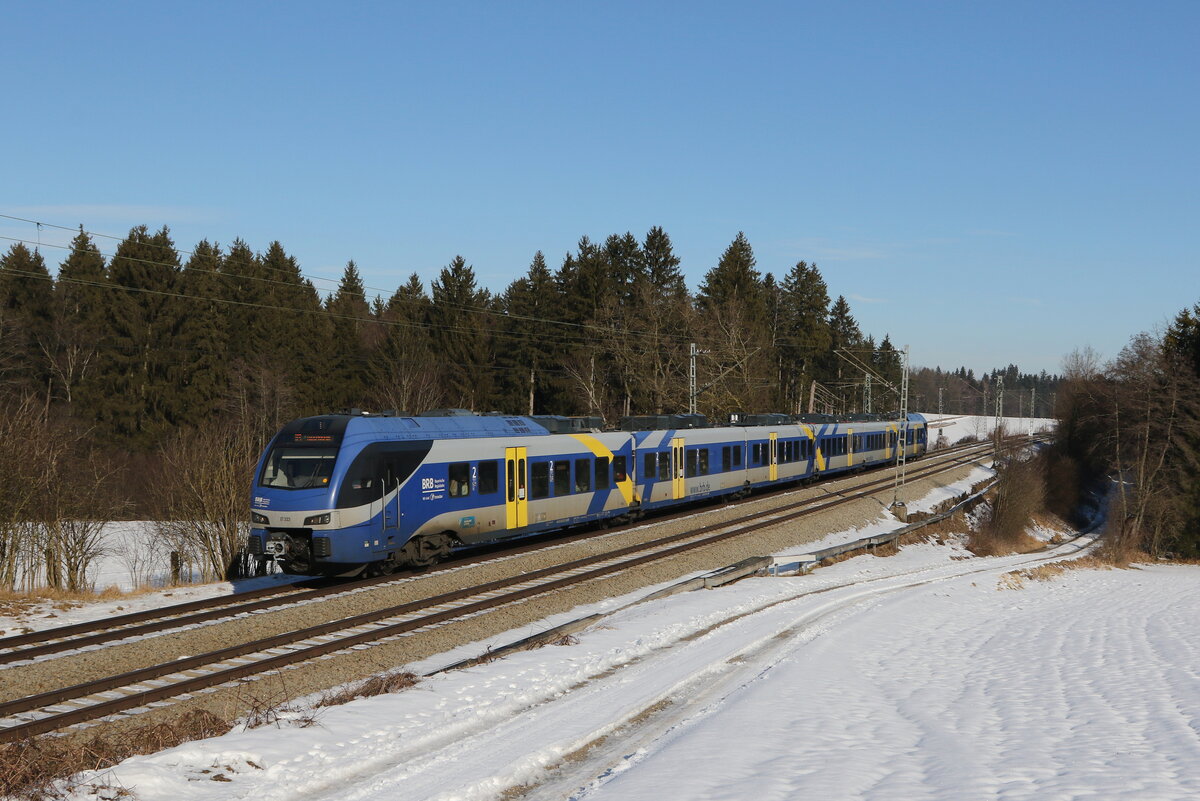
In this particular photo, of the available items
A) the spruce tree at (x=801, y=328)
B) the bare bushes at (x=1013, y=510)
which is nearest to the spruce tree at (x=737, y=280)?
the spruce tree at (x=801, y=328)

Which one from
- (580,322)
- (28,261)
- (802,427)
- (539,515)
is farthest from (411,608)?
(28,261)

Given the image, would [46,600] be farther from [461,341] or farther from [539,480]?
[461,341]

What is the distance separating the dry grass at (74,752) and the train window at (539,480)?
13.9 meters

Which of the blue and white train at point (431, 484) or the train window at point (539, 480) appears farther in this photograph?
the train window at point (539, 480)

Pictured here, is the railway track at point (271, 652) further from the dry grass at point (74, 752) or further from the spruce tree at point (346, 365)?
the spruce tree at point (346, 365)

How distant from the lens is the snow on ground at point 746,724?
7.96 m

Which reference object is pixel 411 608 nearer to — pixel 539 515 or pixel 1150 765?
pixel 539 515

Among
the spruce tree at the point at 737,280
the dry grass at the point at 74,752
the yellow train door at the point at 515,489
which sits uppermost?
the spruce tree at the point at 737,280

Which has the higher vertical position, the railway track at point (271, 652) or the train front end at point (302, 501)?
the train front end at point (302, 501)

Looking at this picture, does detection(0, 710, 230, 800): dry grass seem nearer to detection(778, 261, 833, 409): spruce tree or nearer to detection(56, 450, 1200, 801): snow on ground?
detection(56, 450, 1200, 801): snow on ground

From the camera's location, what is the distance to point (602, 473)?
27.4m

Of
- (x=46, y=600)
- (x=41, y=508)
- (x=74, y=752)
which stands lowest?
(x=46, y=600)

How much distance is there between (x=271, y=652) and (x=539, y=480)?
36.5 feet

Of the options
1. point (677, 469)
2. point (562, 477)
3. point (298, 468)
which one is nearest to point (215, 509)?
point (298, 468)
